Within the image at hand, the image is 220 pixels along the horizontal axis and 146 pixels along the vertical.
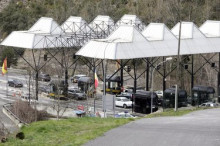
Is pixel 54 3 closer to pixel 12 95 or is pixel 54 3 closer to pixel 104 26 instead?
pixel 104 26

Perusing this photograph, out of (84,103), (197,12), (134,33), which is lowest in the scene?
(84,103)

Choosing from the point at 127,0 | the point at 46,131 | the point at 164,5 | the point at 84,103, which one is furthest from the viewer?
the point at 127,0

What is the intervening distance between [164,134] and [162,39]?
31716 mm

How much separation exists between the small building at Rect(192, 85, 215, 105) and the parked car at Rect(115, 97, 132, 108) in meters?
6.63

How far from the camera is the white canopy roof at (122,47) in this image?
150ft

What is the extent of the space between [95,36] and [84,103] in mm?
11611

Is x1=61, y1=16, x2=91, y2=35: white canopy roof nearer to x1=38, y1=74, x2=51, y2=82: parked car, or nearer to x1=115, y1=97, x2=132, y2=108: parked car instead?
x1=38, y1=74, x2=51, y2=82: parked car

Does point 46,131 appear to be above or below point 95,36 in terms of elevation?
below

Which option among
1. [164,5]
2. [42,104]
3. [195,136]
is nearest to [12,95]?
[42,104]

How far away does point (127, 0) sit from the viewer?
106 metres

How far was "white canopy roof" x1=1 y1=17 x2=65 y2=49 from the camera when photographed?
53.8 m

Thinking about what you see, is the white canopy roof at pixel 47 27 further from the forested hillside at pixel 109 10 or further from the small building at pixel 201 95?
the forested hillside at pixel 109 10

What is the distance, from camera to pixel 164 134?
1989 cm

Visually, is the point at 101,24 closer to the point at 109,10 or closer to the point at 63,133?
the point at 109,10
